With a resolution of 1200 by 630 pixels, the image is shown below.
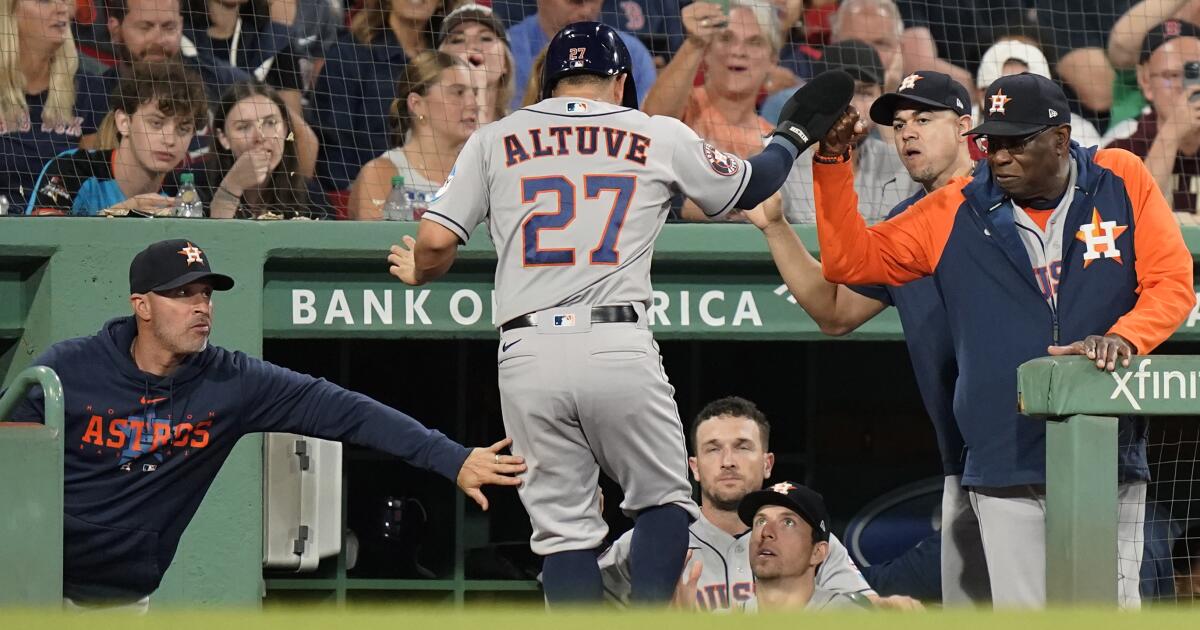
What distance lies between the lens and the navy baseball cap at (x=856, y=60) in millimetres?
7160

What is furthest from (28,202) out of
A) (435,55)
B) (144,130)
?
(435,55)

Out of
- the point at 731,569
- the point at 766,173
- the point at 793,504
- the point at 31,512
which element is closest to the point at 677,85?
the point at 731,569

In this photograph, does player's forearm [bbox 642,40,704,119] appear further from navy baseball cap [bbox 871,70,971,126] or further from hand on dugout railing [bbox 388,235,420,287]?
hand on dugout railing [bbox 388,235,420,287]

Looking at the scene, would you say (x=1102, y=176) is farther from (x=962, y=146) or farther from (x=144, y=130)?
(x=144, y=130)

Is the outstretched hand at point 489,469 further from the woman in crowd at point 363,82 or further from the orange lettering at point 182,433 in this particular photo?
the woman in crowd at point 363,82

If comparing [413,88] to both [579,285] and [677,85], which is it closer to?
[677,85]

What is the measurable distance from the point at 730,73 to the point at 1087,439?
368 centimetres

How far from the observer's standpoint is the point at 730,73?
7109mm

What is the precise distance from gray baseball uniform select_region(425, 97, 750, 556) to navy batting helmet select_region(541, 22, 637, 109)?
0.31 ft

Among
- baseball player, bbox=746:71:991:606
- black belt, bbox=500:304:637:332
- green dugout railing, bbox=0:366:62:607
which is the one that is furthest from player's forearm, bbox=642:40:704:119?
green dugout railing, bbox=0:366:62:607

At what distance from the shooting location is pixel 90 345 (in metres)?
4.74

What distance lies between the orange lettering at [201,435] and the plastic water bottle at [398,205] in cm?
202

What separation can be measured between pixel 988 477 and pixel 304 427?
1885 millimetres

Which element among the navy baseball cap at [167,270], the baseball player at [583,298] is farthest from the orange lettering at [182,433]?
the baseball player at [583,298]
